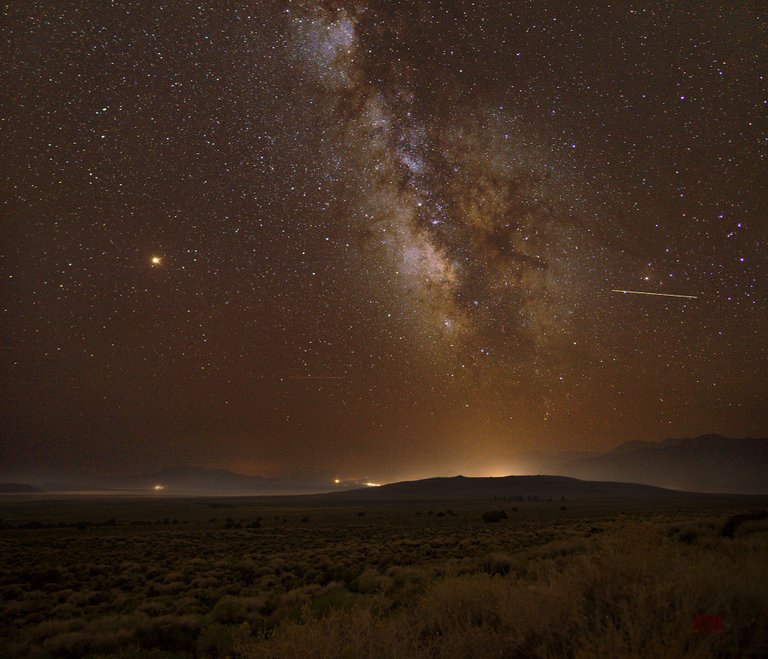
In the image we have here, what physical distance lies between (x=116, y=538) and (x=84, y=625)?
27644 mm

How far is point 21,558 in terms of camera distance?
80.3ft

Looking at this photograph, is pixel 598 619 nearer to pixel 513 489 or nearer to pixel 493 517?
pixel 493 517

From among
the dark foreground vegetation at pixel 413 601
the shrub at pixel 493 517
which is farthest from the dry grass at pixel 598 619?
the shrub at pixel 493 517

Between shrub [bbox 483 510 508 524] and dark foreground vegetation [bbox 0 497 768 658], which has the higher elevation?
dark foreground vegetation [bbox 0 497 768 658]

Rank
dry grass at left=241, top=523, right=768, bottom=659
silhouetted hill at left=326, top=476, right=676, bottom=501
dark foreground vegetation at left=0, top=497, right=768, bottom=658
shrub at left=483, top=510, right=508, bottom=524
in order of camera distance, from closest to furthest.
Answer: dry grass at left=241, top=523, right=768, bottom=659 → dark foreground vegetation at left=0, top=497, right=768, bottom=658 → shrub at left=483, top=510, right=508, bottom=524 → silhouetted hill at left=326, top=476, right=676, bottom=501

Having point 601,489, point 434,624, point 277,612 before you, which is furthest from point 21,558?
point 601,489

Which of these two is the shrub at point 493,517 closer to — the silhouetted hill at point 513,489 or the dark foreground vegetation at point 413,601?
the dark foreground vegetation at point 413,601

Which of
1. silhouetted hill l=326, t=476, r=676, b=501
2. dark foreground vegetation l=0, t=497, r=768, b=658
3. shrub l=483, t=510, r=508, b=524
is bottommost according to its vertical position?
silhouetted hill l=326, t=476, r=676, b=501

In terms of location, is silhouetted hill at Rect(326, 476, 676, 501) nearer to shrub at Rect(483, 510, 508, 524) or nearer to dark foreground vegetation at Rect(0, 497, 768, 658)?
shrub at Rect(483, 510, 508, 524)

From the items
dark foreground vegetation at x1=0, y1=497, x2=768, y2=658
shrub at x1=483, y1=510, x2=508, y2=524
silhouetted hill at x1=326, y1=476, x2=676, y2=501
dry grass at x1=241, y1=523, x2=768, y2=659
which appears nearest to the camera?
dry grass at x1=241, y1=523, x2=768, y2=659

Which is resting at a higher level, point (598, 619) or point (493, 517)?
point (598, 619)

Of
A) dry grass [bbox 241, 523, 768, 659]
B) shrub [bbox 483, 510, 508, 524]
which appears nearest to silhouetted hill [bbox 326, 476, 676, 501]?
shrub [bbox 483, 510, 508, 524]

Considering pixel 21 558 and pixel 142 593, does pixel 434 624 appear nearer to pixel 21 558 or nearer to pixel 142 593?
pixel 142 593

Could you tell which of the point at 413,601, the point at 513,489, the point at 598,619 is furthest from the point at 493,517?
the point at 513,489
